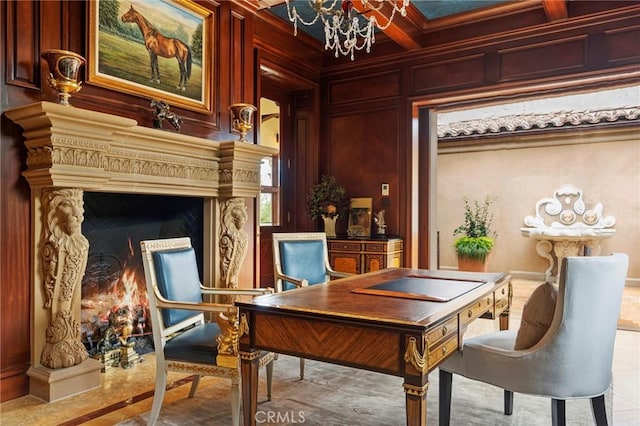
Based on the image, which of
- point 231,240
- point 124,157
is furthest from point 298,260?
point 124,157

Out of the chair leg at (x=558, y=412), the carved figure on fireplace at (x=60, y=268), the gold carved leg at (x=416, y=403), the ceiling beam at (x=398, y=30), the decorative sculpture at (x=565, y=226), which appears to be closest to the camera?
the gold carved leg at (x=416, y=403)

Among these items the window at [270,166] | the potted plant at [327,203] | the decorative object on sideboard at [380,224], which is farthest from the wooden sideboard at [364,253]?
the window at [270,166]

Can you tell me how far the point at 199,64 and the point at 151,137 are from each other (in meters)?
0.97

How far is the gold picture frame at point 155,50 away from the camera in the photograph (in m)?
2.91

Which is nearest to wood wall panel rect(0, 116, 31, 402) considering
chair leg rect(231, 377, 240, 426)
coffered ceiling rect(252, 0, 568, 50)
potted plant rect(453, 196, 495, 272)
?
chair leg rect(231, 377, 240, 426)

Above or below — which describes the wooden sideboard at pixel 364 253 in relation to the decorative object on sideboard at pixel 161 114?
below

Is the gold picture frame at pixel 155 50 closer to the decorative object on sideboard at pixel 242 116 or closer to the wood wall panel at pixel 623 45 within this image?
the decorative object on sideboard at pixel 242 116

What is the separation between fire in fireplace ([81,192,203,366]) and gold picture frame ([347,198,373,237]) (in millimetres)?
2169

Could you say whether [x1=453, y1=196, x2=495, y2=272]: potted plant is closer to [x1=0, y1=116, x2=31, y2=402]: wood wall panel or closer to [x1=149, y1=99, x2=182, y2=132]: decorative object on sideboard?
[x1=149, y1=99, x2=182, y2=132]: decorative object on sideboard

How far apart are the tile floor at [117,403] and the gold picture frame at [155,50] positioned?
1.95 metres

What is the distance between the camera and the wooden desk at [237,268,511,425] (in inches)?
55.5

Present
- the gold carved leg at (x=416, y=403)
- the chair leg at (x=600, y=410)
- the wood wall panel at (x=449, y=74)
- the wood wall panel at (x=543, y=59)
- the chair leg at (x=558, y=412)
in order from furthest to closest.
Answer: the wood wall panel at (x=449, y=74) → the wood wall panel at (x=543, y=59) → the chair leg at (x=600, y=410) → the chair leg at (x=558, y=412) → the gold carved leg at (x=416, y=403)

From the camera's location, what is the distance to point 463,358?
190 cm

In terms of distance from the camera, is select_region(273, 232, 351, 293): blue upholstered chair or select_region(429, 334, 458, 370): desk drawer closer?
select_region(429, 334, 458, 370): desk drawer
